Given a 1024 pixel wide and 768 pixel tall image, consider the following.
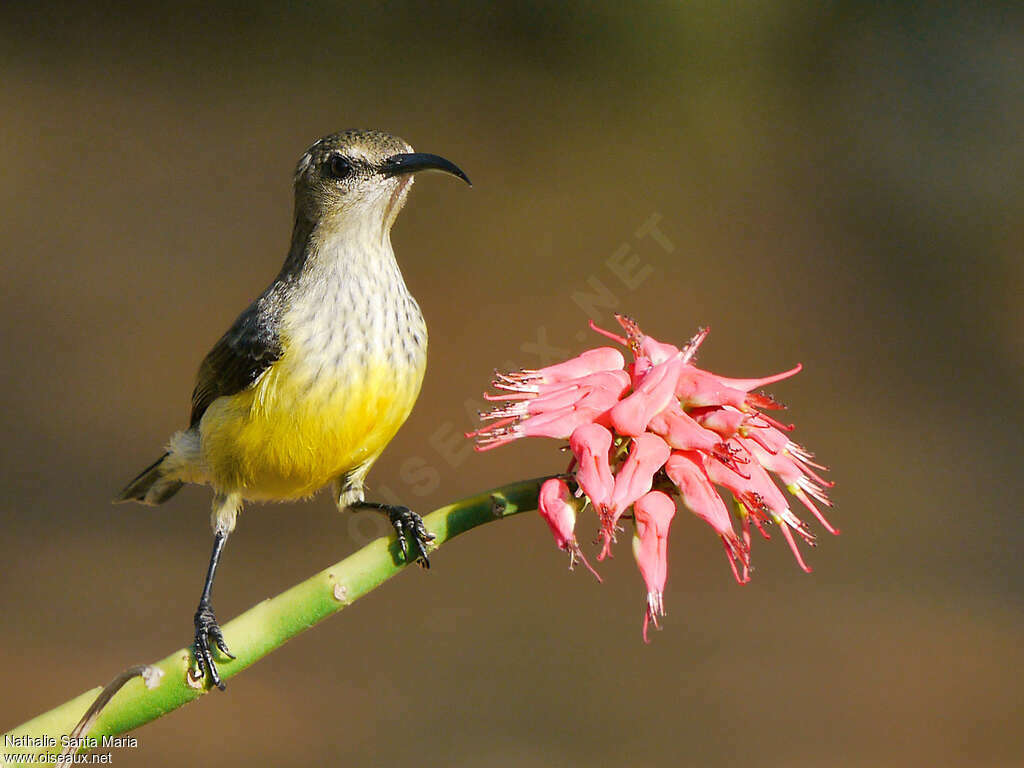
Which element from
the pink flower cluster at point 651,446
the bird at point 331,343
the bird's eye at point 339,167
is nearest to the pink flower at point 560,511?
the pink flower cluster at point 651,446

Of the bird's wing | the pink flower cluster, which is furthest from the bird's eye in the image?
the pink flower cluster

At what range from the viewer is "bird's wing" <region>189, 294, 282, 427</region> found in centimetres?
293

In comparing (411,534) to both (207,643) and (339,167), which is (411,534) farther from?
(339,167)

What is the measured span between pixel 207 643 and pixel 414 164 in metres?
1.10

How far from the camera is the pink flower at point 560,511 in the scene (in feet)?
5.33

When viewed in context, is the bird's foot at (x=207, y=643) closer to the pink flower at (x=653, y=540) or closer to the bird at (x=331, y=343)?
the bird at (x=331, y=343)

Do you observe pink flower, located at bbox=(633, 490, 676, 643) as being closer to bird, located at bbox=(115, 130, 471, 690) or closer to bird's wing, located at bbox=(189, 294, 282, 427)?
bird, located at bbox=(115, 130, 471, 690)

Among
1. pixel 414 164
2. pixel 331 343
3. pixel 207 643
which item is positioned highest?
pixel 414 164

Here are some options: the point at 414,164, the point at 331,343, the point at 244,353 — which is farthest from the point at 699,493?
the point at 244,353

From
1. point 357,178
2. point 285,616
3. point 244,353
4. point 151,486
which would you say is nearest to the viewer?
point 285,616

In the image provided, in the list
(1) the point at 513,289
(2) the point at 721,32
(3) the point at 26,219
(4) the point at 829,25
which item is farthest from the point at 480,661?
(4) the point at 829,25

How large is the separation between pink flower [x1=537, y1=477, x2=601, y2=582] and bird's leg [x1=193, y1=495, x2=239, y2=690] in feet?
1.78

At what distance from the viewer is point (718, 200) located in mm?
11398

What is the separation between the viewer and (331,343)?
2.80 meters
